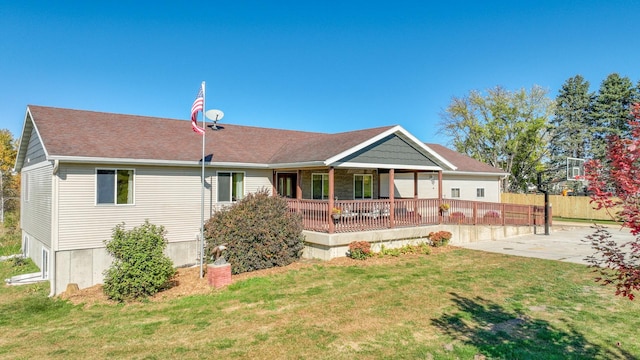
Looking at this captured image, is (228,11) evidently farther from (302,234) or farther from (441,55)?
(441,55)

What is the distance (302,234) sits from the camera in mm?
13023

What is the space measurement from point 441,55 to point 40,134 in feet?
83.9

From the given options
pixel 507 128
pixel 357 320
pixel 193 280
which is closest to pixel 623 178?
pixel 357 320

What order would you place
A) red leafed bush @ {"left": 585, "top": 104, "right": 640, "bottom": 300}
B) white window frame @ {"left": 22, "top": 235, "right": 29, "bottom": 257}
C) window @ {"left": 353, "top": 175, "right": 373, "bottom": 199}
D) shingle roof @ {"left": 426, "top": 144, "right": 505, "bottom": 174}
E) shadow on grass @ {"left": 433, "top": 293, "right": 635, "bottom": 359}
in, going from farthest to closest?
shingle roof @ {"left": 426, "top": 144, "right": 505, "bottom": 174}, window @ {"left": 353, "top": 175, "right": 373, "bottom": 199}, white window frame @ {"left": 22, "top": 235, "right": 29, "bottom": 257}, shadow on grass @ {"left": 433, "top": 293, "right": 635, "bottom": 359}, red leafed bush @ {"left": 585, "top": 104, "right": 640, "bottom": 300}

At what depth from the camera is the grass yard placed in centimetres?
577

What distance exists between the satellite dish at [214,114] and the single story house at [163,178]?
2.80 ft

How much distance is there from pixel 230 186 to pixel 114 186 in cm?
410

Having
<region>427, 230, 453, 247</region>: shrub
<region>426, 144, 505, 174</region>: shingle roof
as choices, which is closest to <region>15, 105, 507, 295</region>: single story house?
<region>427, 230, 453, 247</region>: shrub

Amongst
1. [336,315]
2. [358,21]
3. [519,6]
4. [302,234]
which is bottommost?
[336,315]

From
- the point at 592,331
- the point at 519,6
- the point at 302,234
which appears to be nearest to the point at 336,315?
the point at 592,331

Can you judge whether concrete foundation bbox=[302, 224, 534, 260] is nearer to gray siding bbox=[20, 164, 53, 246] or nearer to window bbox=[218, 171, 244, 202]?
window bbox=[218, 171, 244, 202]

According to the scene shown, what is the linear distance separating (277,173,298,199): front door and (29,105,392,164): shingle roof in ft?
4.09

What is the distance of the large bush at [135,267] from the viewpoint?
31.0 ft

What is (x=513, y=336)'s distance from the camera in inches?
238
